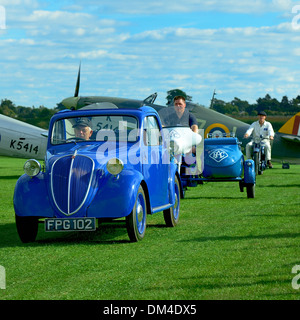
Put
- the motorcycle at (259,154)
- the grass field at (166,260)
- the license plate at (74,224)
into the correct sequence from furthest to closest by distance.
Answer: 1. the motorcycle at (259,154)
2. the license plate at (74,224)
3. the grass field at (166,260)

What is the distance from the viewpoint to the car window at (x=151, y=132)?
9.46 metres

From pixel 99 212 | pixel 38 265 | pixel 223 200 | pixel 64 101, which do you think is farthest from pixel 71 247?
pixel 64 101

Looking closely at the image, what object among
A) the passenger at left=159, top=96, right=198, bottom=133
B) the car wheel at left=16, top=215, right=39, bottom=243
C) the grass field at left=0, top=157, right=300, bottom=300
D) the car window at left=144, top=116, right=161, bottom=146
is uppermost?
the passenger at left=159, top=96, right=198, bottom=133

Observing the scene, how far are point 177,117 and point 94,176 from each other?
5.93 m

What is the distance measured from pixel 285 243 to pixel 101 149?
2.75m

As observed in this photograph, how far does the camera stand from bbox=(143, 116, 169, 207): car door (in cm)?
→ 916

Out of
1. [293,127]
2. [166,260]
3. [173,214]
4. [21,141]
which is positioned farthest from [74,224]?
[293,127]

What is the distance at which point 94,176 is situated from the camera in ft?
27.0

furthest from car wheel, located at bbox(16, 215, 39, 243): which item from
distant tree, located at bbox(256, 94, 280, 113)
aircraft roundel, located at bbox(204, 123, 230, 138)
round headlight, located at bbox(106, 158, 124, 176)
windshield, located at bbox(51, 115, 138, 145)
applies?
distant tree, located at bbox(256, 94, 280, 113)

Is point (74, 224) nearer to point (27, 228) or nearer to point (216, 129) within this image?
point (27, 228)

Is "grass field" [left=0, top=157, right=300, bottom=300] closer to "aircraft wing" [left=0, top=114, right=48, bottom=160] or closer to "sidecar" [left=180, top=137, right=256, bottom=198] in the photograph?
"sidecar" [left=180, top=137, right=256, bottom=198]

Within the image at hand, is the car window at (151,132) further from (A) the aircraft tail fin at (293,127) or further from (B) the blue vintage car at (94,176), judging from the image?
(A) the aircraft tail fin at (293,127)

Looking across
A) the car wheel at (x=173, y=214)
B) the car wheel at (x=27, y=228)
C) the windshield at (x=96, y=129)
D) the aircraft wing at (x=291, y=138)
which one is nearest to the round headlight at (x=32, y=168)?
the car wheel at (x=27, y=228)

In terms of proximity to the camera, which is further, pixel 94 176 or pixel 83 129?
pixel 83 129
